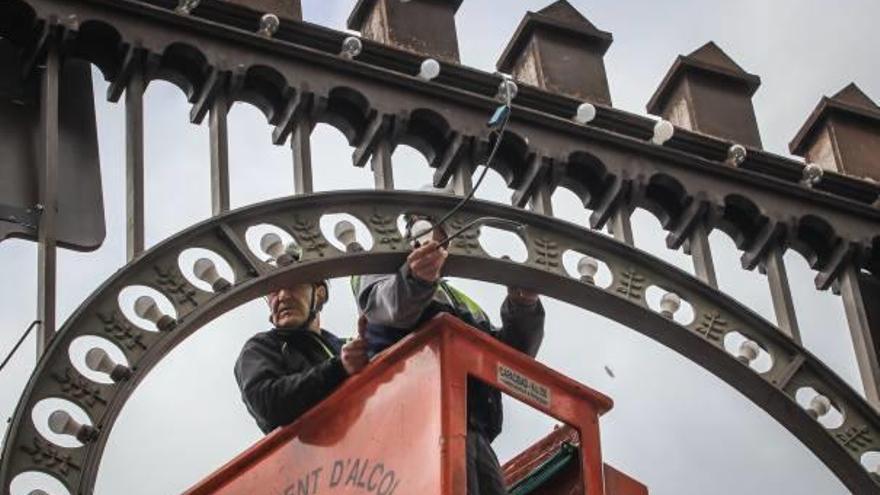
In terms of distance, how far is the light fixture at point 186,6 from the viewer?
7906 millimetres

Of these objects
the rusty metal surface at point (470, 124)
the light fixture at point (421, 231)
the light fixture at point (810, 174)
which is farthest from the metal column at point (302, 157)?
the light fixture at point (810, 174)

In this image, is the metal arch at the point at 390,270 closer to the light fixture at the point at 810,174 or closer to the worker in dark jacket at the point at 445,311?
the worker in dark jacket at the point at 445,311

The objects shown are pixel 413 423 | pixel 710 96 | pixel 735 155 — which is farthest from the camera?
pixel 710 96

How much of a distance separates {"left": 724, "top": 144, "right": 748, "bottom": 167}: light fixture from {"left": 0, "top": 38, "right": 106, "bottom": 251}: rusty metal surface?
106 inches

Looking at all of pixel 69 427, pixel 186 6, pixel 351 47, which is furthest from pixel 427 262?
pixel 186 6

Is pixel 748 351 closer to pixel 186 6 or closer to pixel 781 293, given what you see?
pixel 781 293

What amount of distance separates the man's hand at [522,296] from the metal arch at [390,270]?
0.16 meters

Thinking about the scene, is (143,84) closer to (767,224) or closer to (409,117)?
(409,117)

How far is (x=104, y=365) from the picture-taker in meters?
6.96

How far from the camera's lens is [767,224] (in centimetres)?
896

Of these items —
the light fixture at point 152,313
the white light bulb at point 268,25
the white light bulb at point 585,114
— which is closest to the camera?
the light fixture at point 152,313

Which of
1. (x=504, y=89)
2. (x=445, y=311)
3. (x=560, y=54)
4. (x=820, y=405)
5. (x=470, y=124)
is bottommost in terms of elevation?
(x=445, y=311)

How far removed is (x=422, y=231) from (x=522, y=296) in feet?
1.49

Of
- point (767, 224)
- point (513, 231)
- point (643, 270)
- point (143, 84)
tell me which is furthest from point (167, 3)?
point (767, 224)
